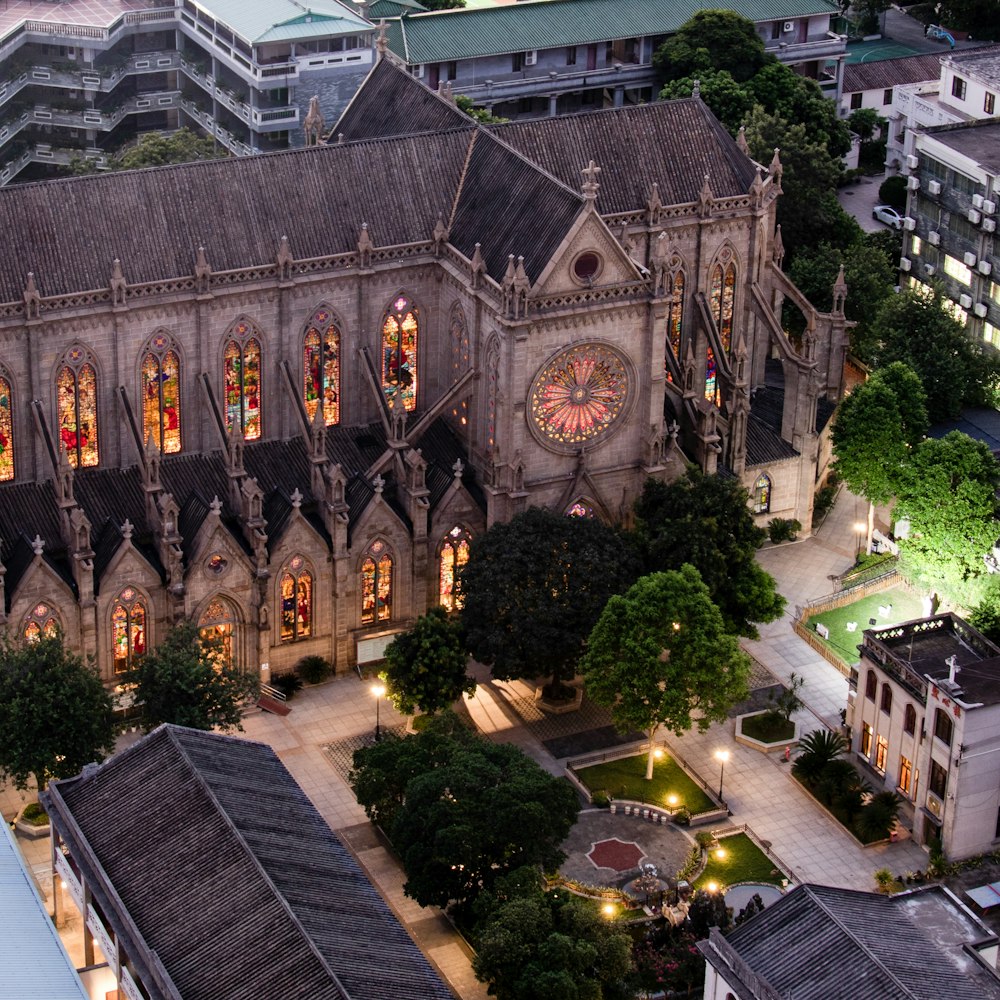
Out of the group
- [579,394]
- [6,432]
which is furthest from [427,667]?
[6,432]

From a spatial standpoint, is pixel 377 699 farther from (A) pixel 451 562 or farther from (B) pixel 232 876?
(B) pixel 232 876

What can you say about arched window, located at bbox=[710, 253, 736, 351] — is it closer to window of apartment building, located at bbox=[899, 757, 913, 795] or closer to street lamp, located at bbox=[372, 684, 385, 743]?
street lamp, located at bbox=[372, 684, 385, 743]

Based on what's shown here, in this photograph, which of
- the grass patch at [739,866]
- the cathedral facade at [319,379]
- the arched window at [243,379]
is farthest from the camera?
the arched window at [243,379]

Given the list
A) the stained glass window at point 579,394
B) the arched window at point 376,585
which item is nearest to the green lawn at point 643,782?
the arched window at point 376,585

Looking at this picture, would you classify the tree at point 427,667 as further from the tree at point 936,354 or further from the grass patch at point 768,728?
the tree at point 936,354

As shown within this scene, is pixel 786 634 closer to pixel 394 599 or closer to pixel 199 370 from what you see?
pixel 394 599

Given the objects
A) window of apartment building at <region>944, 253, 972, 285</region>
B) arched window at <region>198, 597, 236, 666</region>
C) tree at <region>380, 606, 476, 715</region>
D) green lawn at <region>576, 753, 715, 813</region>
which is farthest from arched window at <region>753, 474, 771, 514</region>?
arched window at <region>198, 597, 236, 666</region>
